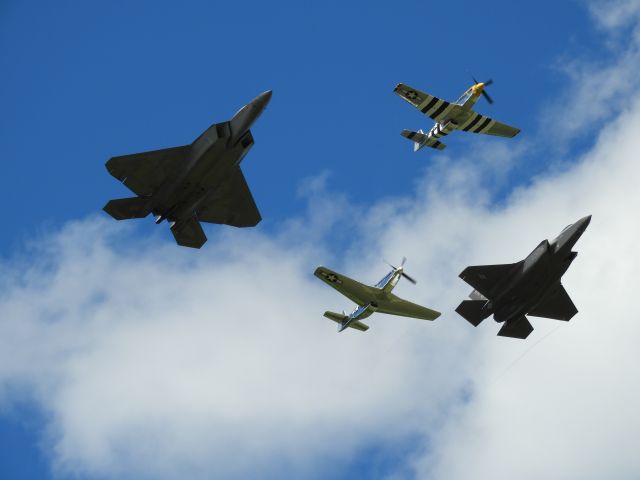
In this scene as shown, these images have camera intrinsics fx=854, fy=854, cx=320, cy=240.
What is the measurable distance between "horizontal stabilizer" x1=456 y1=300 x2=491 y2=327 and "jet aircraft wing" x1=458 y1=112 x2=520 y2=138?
1965 centimetres

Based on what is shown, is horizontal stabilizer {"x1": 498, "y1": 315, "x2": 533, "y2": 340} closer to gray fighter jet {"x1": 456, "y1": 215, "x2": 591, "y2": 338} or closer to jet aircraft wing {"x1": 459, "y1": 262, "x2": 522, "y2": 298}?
gray fighter jet {"x1": 456, "y1": 215, "x2": 591, "y2": 338}

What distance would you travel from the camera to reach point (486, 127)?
78.2m

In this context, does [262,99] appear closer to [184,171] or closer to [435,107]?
[184,171]

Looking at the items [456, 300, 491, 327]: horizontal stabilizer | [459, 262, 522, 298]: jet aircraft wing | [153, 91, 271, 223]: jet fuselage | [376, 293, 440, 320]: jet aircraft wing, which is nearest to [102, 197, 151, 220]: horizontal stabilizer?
[153, 91, 271, 223]: jet fuselage

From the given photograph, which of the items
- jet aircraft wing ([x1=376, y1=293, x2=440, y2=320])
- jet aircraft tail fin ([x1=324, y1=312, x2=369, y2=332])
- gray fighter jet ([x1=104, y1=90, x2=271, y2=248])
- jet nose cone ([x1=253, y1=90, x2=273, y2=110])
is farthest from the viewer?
jet aircraft tail fin ([x1=324, y1=312, x2=369, y2=332])

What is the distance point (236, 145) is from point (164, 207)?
6.91 m

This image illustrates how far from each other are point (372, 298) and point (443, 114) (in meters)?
17.6

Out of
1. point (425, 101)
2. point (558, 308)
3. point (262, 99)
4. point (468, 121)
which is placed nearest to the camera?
point (262, 99)

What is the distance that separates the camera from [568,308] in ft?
217

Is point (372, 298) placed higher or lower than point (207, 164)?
lower

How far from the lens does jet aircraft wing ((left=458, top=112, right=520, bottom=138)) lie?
250 feet

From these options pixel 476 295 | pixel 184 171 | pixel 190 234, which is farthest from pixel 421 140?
pixel 184 171

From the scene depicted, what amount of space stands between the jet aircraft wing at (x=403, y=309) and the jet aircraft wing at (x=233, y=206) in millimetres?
14110

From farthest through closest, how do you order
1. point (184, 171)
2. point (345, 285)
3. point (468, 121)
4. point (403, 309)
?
point (468, 121)
point (403, 309)
point (345, 285)
point (184, 171)
